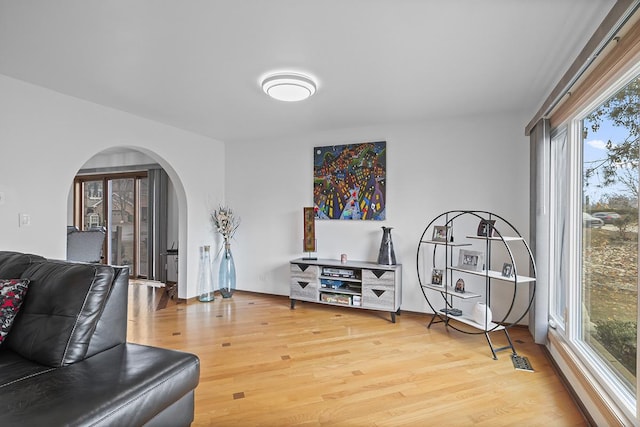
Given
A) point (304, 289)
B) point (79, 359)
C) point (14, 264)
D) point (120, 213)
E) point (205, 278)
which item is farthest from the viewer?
point (120, 213)

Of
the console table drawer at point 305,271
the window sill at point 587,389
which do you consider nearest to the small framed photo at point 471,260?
the window sill at point 587,389

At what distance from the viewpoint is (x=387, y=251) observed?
405 centimetres

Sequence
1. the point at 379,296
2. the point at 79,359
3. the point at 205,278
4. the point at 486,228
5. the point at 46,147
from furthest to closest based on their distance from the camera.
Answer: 1. the point at 205,278
2. the point at 379,296
3. the point at 486,228
4. the point at 46,147
5. the point at 79,359

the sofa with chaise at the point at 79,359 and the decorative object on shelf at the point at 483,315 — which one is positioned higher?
the sofa with chaise at the point at 79,359

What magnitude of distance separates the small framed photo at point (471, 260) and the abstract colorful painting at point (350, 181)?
1.15m

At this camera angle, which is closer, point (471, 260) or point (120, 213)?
point (471, 260)

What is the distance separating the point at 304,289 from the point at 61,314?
2.94 m

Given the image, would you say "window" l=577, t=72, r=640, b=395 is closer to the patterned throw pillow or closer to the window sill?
the window sill

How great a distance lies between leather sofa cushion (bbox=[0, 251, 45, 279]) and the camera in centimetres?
193

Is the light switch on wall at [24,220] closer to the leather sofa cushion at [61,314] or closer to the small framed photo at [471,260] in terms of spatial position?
the leather sofa cushion at [61,314]

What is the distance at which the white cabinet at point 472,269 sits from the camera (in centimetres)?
330

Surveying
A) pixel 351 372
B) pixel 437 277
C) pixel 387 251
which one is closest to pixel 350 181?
pixel 387 251

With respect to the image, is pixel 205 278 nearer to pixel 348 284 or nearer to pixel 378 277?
pixel 348 284

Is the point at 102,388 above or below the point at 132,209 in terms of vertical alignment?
below
